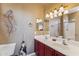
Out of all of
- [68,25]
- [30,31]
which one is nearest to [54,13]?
[68,25]

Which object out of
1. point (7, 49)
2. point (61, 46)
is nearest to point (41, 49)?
point (61, 46)

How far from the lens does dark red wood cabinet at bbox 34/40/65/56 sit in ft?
6.47

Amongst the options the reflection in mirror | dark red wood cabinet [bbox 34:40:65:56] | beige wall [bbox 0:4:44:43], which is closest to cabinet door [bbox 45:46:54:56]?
dark red wood cabinet [bbox 34:40:65:56]

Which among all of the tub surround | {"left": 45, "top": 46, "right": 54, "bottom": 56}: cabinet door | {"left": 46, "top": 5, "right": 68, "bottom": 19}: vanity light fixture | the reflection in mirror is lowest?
{"left": 45, "top": 46, "right": 54, "bottom": 56}: cabinet door

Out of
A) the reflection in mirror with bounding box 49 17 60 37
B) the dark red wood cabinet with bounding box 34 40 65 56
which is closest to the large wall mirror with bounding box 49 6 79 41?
the reflection in mirror with bounding box 49 17 60 37

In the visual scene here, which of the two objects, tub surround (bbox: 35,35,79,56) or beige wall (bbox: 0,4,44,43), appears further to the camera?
beige wall (bbox: 0,4,44,43)

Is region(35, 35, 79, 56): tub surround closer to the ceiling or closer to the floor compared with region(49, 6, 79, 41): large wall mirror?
closer to the floor

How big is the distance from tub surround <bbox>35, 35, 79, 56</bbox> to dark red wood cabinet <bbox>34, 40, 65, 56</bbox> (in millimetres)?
39

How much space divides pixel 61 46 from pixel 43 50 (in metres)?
0.25

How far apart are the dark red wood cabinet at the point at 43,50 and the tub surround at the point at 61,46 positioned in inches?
1.5

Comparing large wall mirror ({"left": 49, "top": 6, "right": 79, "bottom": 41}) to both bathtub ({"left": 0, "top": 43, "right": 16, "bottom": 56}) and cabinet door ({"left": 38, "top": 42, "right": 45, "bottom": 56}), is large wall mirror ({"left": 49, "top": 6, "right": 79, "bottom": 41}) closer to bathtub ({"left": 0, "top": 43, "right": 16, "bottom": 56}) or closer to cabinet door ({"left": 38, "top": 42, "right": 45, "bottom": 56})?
cabinet door ({"left": 38, "top": 42, "right": 45, "bottom": 56})

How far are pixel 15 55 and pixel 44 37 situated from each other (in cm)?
46

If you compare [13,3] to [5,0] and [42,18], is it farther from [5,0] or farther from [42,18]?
[42,18]

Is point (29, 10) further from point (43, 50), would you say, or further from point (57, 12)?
point (43, 50)
